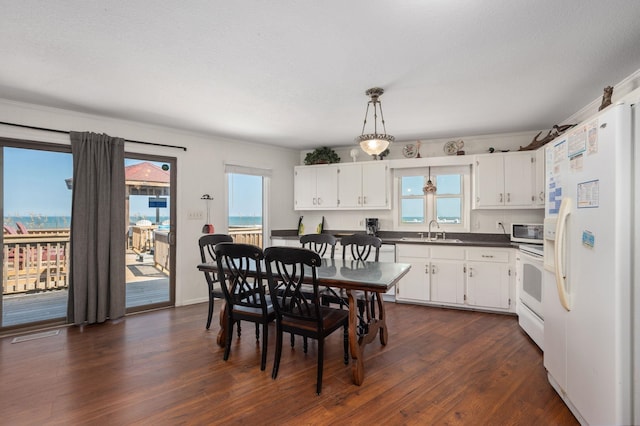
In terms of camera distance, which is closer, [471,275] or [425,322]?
[425,322]

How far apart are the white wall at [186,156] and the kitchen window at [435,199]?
2.19 metres

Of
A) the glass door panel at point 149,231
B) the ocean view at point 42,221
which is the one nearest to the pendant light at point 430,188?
the glass door panel at point 149,231

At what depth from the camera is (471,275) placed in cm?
403

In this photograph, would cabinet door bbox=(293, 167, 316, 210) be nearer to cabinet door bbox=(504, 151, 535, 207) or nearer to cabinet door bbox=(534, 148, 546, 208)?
cabinet door bbox=(504, 151, 535, 207)

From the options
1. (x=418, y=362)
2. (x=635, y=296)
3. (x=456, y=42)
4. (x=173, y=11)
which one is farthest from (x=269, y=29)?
(x=418, y=362)

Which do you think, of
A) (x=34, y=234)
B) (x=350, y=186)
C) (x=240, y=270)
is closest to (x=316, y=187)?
(x=350, y=186)

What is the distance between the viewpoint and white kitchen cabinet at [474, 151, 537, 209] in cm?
408

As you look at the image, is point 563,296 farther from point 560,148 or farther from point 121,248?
point 121,248

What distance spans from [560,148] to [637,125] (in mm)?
674

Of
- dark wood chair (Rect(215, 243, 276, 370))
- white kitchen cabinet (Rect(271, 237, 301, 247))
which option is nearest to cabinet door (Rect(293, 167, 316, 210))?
white kitchen cabinet (Rect(271, 237, 301, 247))

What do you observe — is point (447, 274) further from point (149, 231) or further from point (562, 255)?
point (149, 231)

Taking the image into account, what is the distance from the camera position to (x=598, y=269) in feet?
5.33

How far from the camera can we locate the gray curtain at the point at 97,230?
3406 mm

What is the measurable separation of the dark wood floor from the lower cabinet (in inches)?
26.1
